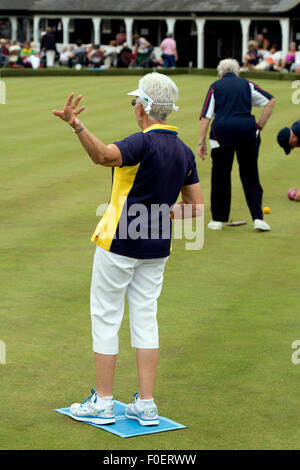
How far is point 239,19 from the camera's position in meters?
49.6

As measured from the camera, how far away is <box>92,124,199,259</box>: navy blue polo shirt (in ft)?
18.3

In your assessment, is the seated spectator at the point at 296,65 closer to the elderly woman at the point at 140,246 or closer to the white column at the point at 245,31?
the white column at the point at 245,31

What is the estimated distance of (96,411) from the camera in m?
5.79

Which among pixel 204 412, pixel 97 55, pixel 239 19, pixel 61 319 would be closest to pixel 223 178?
pixel 61 319

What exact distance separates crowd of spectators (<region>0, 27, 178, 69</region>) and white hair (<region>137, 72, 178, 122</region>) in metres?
36.0

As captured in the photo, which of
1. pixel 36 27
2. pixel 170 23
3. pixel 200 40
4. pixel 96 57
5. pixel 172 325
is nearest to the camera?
pixel 172 325

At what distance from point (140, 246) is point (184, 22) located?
50722mm

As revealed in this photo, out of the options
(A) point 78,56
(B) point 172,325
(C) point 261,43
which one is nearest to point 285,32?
(C) point 261,43

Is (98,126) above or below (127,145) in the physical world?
below

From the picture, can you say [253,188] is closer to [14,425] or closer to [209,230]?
[209,230]

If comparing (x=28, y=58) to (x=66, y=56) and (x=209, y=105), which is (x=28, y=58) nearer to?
(x=66, y=56)

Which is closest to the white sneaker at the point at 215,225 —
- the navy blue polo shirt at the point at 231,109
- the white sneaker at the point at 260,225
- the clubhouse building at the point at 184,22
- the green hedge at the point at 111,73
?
the white sneaker at the point at 260,225

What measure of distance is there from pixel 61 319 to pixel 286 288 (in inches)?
96.4

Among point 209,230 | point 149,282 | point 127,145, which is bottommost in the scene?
point 209,230
